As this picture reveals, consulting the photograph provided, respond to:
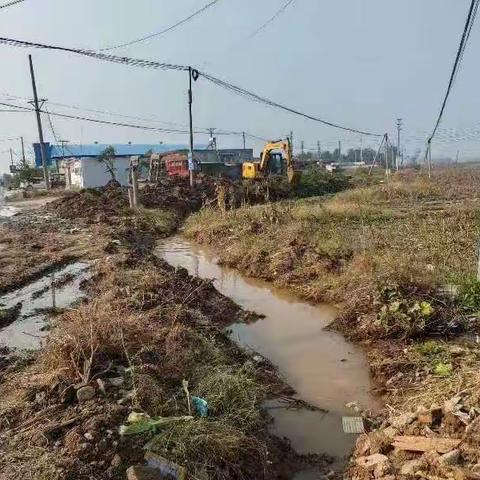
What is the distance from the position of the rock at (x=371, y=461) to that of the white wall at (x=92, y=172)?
1272 inches

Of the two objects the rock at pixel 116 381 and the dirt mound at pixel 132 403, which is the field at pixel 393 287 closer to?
the dirt mound at pixel 132 403

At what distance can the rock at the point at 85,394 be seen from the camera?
4672 millimetres

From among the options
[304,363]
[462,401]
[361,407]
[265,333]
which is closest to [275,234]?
[265,333]

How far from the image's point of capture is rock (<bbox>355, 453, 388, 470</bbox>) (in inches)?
154

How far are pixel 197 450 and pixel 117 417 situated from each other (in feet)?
2.67

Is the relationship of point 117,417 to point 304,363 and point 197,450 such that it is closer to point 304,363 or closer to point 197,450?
point 197,450

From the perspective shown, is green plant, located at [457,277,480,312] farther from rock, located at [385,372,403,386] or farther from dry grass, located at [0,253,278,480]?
dry grass, located at [0,253,278,480]

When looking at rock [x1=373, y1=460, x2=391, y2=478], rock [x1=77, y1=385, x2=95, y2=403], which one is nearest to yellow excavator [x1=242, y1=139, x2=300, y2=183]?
rock [x1=77, y1=385, x2=95, y2=403]

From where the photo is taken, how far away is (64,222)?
18.4 metres

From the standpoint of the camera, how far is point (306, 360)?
271 inches

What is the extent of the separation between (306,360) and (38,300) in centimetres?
511

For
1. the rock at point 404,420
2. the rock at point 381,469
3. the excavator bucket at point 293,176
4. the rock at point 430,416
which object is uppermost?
the excavator bucket at point 293,176

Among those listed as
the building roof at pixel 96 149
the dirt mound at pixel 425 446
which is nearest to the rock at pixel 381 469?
the dirt mound at pixel 425 446

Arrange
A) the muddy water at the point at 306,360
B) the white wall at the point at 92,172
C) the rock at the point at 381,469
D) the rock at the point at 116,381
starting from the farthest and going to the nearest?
the white wall at the point at 92,172, the muddy water at the point at 306,360, the rock at the point at 116,381, the rock at the point at 381,469
